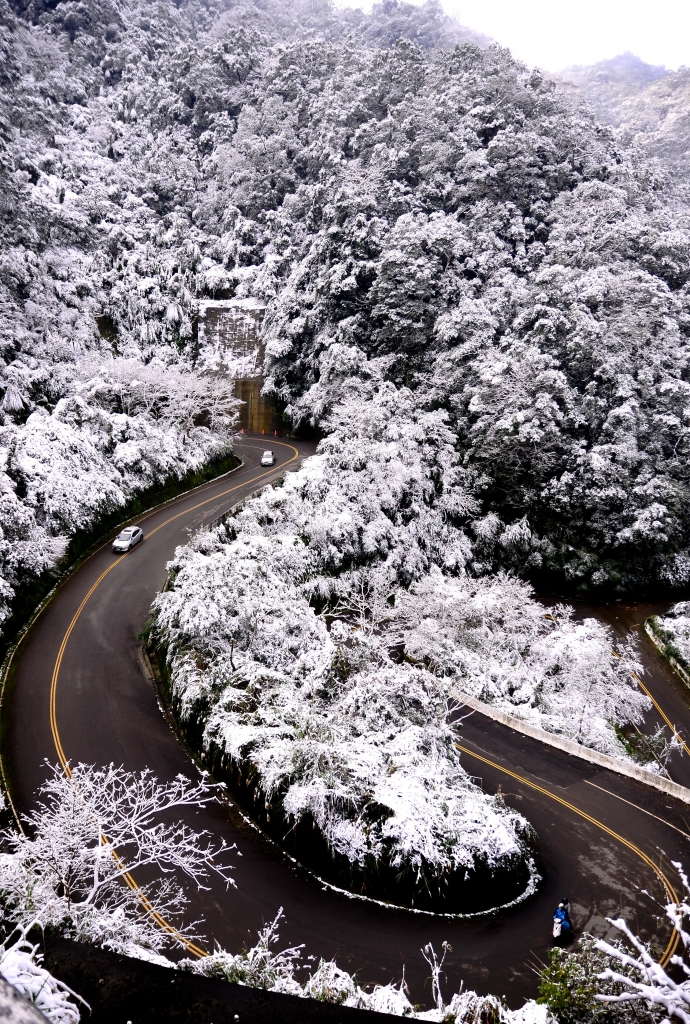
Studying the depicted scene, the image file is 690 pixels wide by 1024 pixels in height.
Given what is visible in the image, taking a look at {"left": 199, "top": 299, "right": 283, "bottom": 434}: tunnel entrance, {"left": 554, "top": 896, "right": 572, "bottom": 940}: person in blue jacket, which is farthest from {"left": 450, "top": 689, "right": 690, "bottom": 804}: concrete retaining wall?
{"left": 199, "top": 299, "right": 283, "bottom": 434}: tunnel entrance

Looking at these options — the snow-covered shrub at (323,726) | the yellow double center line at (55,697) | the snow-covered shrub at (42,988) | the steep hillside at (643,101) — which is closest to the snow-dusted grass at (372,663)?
the snow-covered shrub at (323,726)

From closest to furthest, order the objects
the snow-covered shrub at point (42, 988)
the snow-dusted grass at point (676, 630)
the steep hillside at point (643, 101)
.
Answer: the snow-covered shrub at point (42, 988), the snow-dusted grass at point (676, 630), the steep hillside at point (643, 101)

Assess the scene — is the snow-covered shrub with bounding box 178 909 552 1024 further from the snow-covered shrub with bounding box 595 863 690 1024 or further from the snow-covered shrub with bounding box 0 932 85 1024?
the snow-covered shrub with bounding box 0 932 85 1024

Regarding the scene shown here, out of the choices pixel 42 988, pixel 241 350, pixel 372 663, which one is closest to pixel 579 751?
pixel 372 663

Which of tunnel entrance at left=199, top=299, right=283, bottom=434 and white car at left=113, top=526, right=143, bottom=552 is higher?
tunnel entrance at left=199, top=299, right=283, bottom=434

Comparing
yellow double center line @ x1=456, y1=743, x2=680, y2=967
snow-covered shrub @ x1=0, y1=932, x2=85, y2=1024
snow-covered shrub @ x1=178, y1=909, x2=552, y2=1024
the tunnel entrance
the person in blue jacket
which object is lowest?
yellow double center line @ x1=456, y1=743, x2=680, y2=967

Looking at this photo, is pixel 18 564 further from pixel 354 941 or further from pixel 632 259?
pixel 632 259

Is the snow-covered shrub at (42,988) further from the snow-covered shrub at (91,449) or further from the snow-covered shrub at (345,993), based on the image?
the snow-covered shrub at (91,449)
